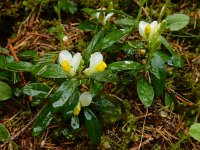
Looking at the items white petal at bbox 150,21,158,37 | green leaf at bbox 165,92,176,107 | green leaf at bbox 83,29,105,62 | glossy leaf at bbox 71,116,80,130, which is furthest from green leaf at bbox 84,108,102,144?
white petal at bbox 150,21,158,37

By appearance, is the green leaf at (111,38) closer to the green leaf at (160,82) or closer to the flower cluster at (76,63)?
the flower cluster at (76,63)

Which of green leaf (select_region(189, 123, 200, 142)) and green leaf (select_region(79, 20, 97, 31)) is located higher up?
green leaf (select_region(79, 20, 97, 31))

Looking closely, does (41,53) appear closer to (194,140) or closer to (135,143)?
(135,143)

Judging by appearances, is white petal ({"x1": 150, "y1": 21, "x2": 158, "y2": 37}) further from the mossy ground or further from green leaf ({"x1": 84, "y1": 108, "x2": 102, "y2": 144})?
green leaf ({"x1": 84, "y1": 108, "x2": 102, "y2": 144})

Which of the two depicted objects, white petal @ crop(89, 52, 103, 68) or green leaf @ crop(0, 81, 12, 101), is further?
green leaf @ crop(0, 81, 12, 101)

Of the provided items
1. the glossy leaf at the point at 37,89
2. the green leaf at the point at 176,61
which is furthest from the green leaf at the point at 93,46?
the green leaf at the point at 176,61

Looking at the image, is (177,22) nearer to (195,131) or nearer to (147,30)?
(147,30)
